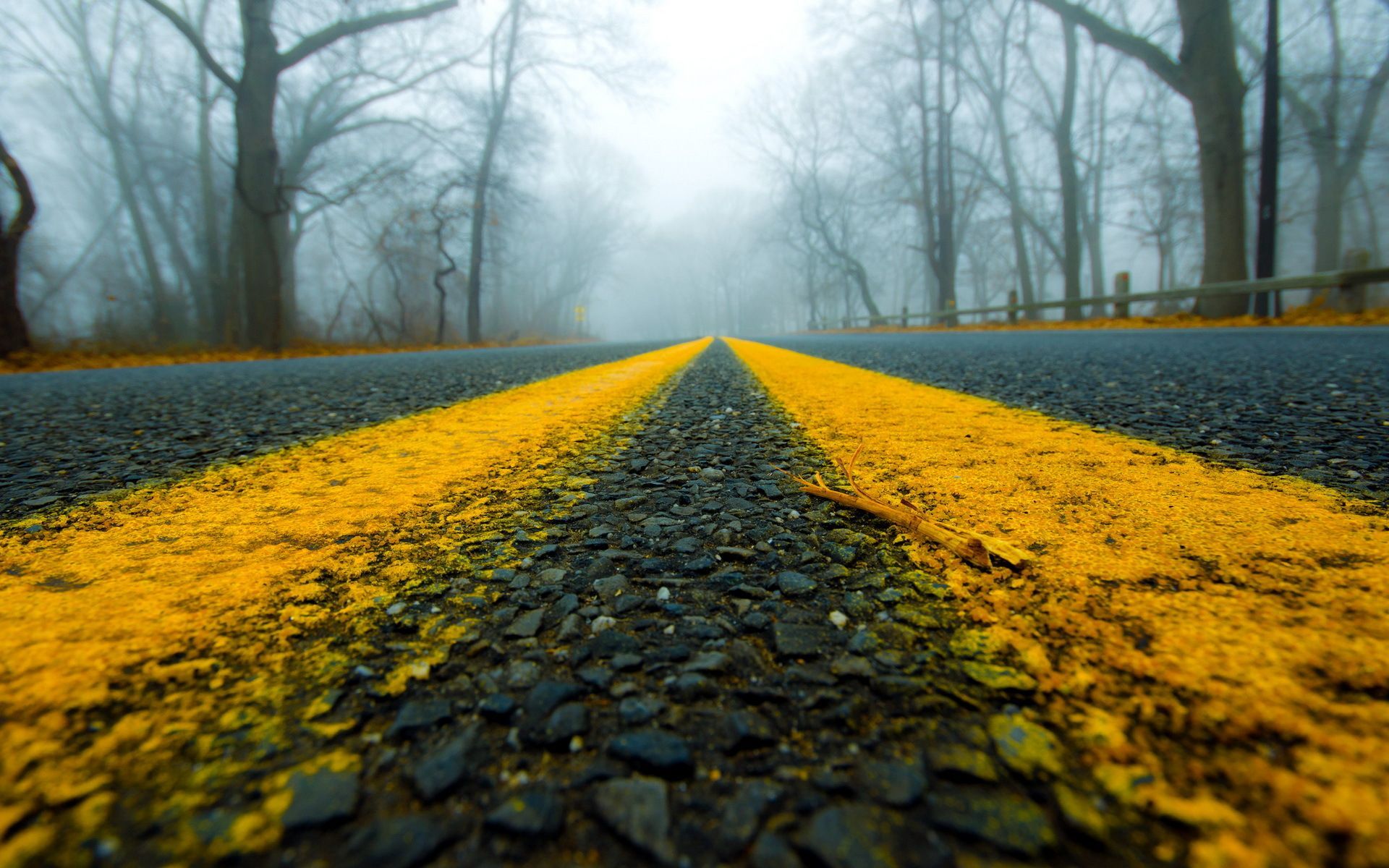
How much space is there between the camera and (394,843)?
1.73 ft

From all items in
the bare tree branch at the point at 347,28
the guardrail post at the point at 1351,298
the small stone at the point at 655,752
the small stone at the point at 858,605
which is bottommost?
the small stone at the point at 655,752

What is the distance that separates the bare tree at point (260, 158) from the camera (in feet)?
34.6

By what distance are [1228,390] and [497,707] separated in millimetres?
3716

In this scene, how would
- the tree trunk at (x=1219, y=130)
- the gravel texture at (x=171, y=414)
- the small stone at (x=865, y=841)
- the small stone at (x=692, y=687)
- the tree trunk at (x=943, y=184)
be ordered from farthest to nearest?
the tree trunk at (x=943, y=184), the tree trunk at (x=1219, y=130), the gravel texture at (x=171, y=414), the small stone at (x=692, y=687), the small stone at (x=865, y=841)

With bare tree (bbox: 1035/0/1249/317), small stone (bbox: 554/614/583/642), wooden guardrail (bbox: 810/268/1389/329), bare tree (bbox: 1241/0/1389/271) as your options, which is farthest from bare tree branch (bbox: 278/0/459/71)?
bare tree (bbox: 1241/0/1389/271)

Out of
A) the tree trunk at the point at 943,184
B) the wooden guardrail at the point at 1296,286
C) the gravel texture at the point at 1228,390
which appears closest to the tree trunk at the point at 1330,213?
the tree trunk at the point at 943,184

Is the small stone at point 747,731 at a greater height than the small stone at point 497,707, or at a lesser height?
lesser

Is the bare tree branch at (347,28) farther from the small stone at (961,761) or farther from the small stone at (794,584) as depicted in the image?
the small stone at (961,761)

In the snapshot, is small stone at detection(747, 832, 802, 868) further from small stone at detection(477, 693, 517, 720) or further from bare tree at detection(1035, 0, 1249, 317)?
bare tree at detection(1035, 0, 1249, 317)

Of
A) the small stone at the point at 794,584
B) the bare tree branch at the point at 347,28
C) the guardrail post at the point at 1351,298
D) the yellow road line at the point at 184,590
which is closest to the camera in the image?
the yellow road line at the point at 184,590

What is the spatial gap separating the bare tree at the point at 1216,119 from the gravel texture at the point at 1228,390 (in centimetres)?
449

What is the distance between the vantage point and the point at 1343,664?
0.67 metres

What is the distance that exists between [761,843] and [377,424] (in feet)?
8.71

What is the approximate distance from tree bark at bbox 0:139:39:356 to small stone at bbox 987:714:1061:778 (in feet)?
38.6
